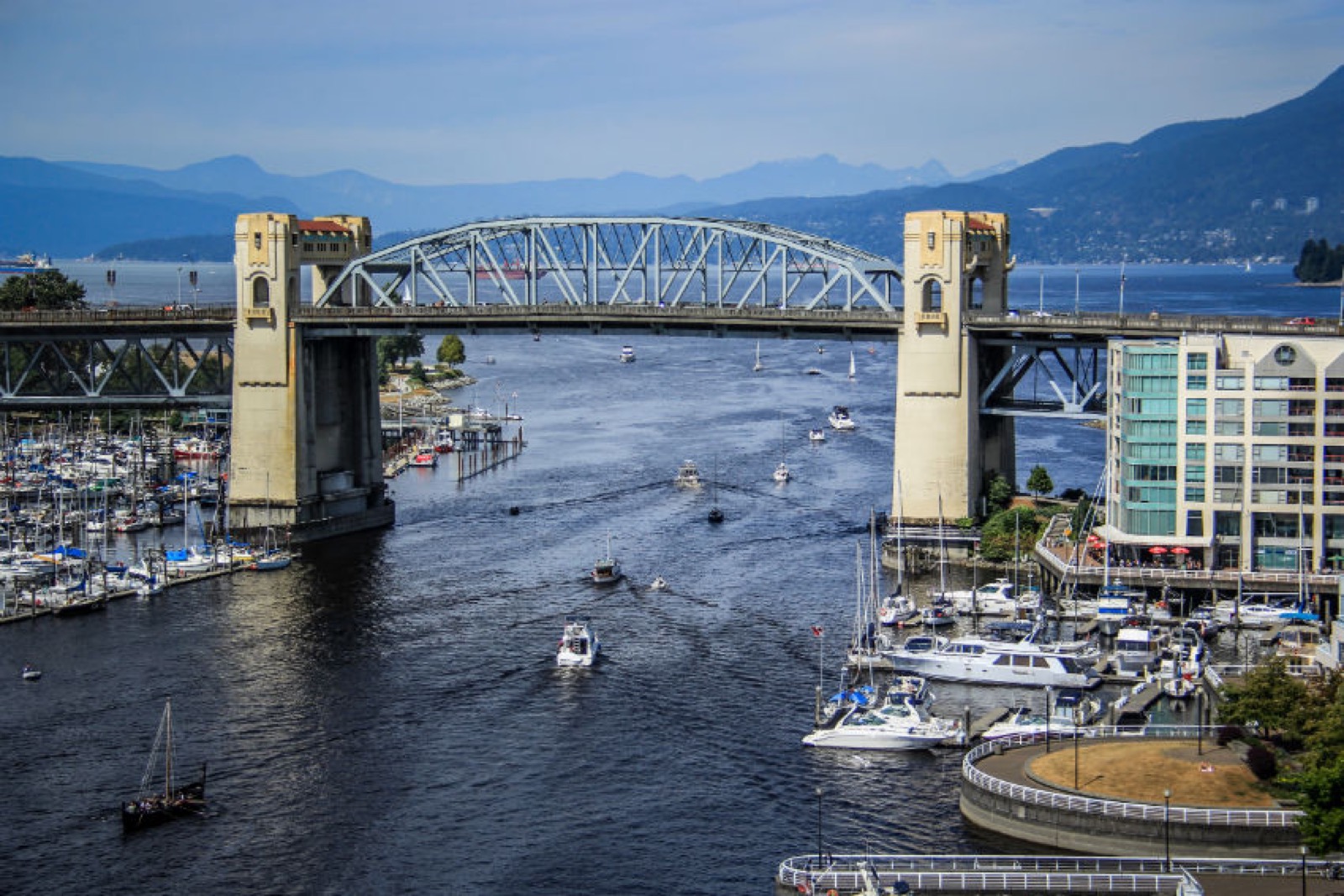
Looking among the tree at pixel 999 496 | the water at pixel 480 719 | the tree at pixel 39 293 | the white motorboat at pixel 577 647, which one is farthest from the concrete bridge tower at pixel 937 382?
the tree at pixel 39 293

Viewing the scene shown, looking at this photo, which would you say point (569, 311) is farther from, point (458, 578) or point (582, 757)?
point (582, 757)

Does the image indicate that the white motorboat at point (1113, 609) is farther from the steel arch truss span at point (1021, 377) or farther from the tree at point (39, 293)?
the tree at point (39, 293)

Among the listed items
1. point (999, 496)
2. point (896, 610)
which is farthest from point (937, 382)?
point (896, 610)

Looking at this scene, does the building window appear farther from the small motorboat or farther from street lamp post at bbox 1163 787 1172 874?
the small motorboat

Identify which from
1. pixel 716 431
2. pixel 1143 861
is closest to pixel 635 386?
pixel 716 431

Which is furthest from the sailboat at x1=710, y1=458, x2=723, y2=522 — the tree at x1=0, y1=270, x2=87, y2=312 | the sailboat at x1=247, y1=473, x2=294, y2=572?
the tree at x1=0, y1=270, x2=87, y2=312

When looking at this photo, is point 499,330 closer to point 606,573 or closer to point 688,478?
point 688,478
